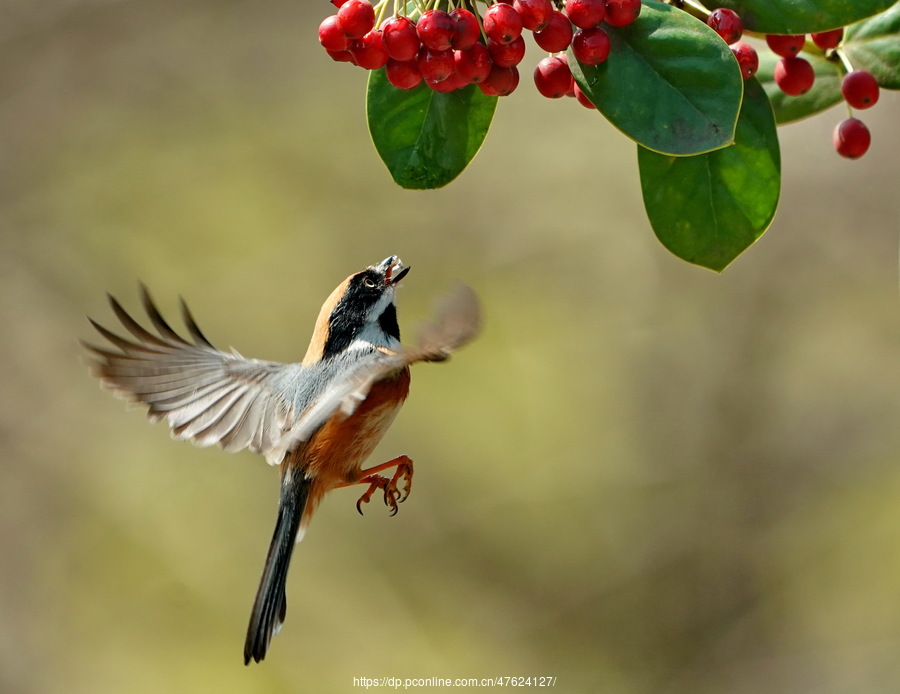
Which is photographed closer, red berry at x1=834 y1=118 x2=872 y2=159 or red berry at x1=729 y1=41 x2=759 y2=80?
red berry at x1=729 y1=41 x2=759 y2=80

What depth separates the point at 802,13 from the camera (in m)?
1.59

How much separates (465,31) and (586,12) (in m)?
0.20

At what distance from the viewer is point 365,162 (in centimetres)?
677

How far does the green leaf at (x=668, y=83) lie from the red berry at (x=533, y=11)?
11cm

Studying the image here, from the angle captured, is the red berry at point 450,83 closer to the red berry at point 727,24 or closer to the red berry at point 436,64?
the red berry at point 436,64

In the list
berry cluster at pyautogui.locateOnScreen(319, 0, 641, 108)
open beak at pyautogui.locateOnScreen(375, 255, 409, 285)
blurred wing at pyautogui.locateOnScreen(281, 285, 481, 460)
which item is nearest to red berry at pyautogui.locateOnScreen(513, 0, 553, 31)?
berry cluster at pyautogui.locateOnScreen(319, 0, 641, 108)

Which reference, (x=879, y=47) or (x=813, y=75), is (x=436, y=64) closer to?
(x=813, y=75)

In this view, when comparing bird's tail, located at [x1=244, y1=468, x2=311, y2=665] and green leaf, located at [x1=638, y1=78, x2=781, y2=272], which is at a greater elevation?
green leaf, located at [x1=638, y1=78, x2=781, y2=272]

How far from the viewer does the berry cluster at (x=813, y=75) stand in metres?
1.73

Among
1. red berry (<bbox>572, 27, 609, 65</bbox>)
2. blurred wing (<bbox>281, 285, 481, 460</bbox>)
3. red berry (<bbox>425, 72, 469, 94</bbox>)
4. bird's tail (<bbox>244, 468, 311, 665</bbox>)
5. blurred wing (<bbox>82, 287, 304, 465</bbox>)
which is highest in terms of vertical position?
red berry (<bbox>425, 72, 469, 94</bbox>)

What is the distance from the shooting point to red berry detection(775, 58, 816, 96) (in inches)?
77.0

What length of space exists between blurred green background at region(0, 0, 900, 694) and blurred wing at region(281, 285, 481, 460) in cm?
319

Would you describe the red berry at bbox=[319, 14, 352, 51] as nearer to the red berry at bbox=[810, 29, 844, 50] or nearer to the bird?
the bird

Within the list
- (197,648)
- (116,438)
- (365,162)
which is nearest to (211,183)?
(365,162)
